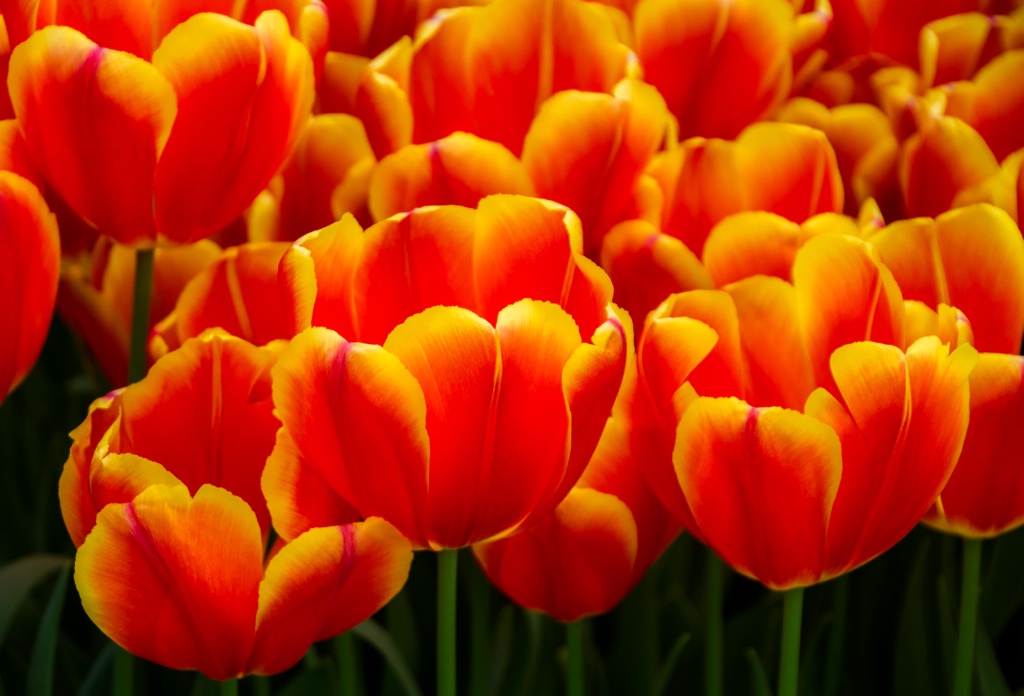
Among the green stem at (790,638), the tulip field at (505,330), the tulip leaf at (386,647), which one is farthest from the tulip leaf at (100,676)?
the green stem at (790,638)

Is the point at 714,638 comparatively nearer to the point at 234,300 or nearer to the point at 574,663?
the point at 574,663

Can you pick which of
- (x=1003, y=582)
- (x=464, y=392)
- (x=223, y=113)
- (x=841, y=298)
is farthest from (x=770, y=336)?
(x=1003, y=582)

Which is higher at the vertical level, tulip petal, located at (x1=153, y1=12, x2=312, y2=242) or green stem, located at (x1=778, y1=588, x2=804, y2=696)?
tulip petal, located at (x1=153, y1=12, x2=312, y2=242)

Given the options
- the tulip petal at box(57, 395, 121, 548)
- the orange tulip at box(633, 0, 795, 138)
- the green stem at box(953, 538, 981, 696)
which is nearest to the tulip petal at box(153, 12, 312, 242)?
the tulip petal at box(57, 395, 121, 548)

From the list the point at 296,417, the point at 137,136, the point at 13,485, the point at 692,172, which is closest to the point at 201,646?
the point at 296,417

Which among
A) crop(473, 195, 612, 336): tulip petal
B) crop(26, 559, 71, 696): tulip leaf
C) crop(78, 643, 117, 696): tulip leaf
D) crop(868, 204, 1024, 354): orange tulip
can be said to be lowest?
crop(78, 643, 117, 696): tulip leaf

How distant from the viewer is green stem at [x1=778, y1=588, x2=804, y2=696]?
1.56 ft

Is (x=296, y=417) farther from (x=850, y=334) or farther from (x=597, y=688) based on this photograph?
(x=597, y=688)

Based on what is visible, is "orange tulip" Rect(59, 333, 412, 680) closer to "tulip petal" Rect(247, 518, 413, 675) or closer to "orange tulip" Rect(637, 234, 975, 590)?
"tulip petal" Rect(247, 518, 413, 675)

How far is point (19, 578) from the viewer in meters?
0.59

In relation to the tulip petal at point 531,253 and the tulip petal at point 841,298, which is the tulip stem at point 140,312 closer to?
the tulip petal at point 531,253

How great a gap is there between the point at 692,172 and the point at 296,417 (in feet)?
0.79

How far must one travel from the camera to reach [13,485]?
33.7 inches

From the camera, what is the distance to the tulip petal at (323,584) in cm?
41
